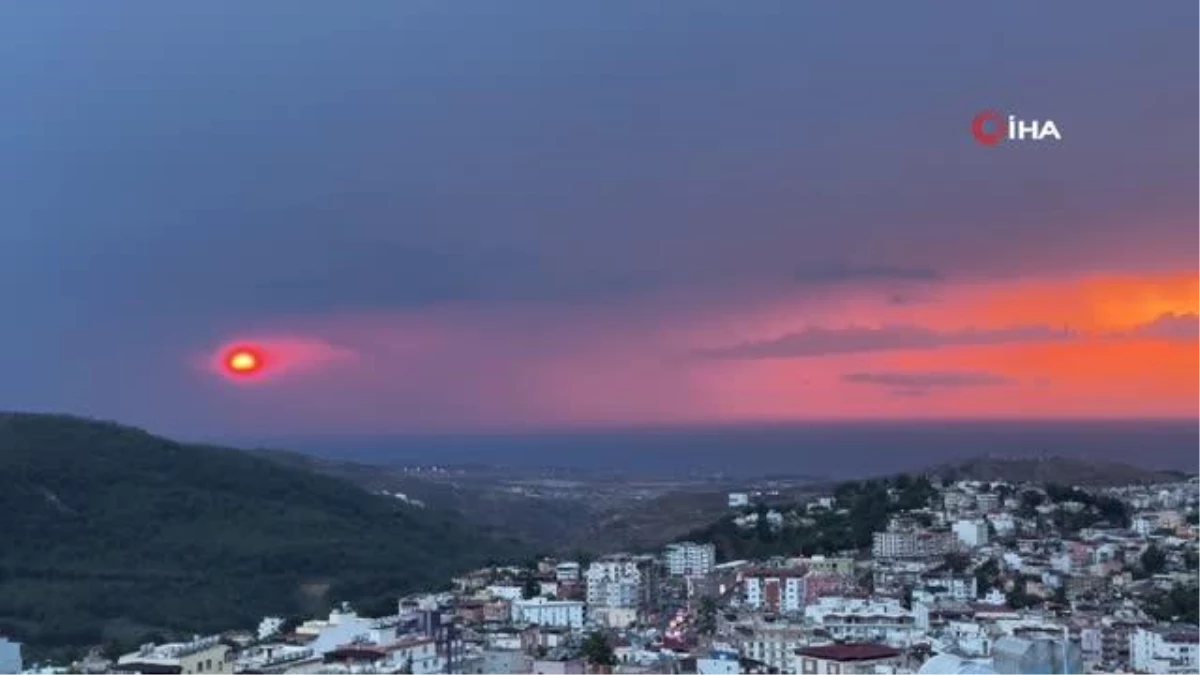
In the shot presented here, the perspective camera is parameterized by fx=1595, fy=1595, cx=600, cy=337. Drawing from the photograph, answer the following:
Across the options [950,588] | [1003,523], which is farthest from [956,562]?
[1003,523]

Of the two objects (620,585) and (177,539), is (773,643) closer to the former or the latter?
(620,585)

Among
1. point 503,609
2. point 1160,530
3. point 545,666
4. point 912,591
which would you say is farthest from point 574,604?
point 1160,530

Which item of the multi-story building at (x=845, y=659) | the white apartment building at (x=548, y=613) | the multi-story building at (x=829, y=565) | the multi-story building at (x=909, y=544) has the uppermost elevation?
the multi-story building at (x=909, y=544)

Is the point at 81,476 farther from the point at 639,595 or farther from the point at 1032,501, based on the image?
the point at 1032,501

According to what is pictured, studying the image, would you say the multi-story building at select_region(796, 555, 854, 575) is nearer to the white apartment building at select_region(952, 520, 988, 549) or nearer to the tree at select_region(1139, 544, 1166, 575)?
the white apartment building at select_region(952, 520, 988, 549)

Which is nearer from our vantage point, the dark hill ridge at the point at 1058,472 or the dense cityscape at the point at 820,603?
the dense cityscape at the point at 820,603

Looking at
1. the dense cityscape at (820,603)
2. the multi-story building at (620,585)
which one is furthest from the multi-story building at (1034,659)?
the multi-story building at (620,585)

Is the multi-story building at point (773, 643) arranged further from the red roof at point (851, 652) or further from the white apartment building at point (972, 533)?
the white apartment building at point (972, 533)

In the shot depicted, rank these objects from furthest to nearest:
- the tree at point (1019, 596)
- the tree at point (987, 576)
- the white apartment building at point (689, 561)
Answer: the white apartment building at point (689, 561) → the tree at point (987, 576) → the tree at point (1019, 596)
